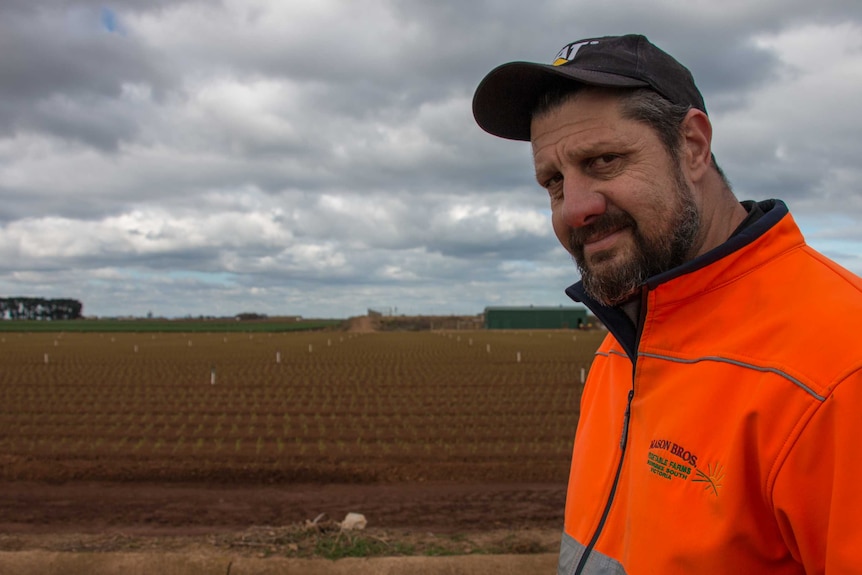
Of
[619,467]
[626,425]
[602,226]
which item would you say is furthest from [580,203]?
[619,467]

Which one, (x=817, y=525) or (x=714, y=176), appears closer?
(x=817, y=525)

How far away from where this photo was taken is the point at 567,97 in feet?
5.14

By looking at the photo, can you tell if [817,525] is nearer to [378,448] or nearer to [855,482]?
[855,482]

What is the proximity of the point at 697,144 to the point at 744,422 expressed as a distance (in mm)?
687

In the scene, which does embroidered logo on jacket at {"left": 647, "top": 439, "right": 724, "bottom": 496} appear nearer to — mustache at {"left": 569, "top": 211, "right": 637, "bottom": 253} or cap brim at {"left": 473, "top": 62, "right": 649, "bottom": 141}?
mustache at {"left": 569, "top": 211, "right": 637, "bottom": 253}

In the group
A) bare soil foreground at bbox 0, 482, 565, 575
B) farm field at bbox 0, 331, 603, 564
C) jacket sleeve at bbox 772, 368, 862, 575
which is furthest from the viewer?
farm field at bbox 0, 331, 603, 564

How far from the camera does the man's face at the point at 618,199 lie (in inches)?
56.8

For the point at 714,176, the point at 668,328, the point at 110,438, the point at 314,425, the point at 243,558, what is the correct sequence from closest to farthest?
the point at 668,328
the point at 714,176
the point at 243,558
the point at 110,438
the point at 314,425

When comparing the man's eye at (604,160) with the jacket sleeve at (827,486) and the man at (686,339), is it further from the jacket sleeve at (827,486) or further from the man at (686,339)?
the jacket sleeve at (827,486)

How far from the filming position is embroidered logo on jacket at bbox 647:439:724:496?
1199 mm

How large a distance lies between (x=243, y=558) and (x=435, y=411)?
39.8ft

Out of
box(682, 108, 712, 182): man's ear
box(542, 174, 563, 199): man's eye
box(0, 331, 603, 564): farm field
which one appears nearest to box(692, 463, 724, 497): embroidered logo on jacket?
box(682, 108, 712, 182): man's ear

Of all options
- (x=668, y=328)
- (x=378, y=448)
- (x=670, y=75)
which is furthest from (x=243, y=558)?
(x=378, y=448)

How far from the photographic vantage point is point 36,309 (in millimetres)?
138875
